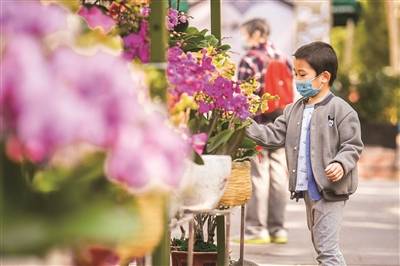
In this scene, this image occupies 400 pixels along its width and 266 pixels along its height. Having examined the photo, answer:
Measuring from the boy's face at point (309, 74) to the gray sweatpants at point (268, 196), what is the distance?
362 cm

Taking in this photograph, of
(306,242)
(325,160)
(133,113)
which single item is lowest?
(306,242)

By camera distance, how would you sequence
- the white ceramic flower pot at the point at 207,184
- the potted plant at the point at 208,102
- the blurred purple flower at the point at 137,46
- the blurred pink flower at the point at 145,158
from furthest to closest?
1. the white ceramic flower pot at the point at 207,184
2. the potted plant at the point at 208,102
3. the blurred purple flower at the point at 137,46
4. the blurred pink flower at the point at 145,158

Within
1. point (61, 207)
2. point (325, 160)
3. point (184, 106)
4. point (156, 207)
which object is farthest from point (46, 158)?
point (325, 160)

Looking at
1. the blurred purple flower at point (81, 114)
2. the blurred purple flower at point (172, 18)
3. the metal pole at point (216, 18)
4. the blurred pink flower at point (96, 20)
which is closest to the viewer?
the blurred purple flower at point (81, 114)

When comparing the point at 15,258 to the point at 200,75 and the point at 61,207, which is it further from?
the point at 200,75

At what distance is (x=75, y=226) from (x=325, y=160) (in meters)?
3.62

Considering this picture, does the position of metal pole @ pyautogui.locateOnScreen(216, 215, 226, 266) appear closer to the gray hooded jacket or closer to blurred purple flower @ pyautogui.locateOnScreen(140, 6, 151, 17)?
the gray hooded jacket

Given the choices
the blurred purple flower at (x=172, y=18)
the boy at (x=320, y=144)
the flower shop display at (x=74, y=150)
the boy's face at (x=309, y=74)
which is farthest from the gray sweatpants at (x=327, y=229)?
the flower shop display at (x=74, y=150)

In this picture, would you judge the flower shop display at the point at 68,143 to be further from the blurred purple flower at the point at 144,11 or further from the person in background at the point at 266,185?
the person in background at the point at 266,185

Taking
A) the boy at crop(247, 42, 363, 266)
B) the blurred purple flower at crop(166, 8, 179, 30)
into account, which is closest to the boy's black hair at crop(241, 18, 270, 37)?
the boy at crop(247, 42, 363, 266)

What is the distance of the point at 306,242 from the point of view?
1066cm

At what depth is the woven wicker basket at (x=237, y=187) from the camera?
5453mm

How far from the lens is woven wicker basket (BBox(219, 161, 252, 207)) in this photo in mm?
5453

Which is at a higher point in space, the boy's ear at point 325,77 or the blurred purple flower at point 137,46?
the blurred purple flower at point 137,46
